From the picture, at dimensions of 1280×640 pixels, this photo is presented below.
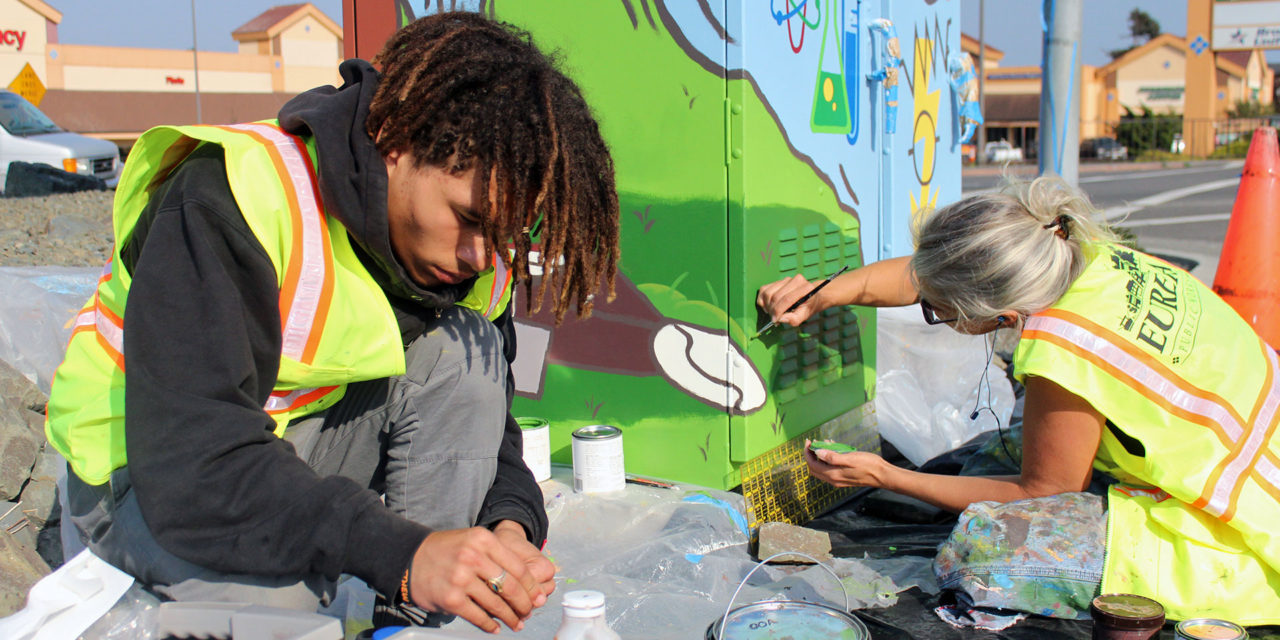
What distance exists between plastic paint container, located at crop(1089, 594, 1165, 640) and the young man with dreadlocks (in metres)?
1.01

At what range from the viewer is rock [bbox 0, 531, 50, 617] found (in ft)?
5.52

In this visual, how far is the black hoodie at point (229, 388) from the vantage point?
1.22 meters

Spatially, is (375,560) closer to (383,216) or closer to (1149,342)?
(383,216)

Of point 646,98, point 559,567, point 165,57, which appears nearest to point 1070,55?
point 646,98

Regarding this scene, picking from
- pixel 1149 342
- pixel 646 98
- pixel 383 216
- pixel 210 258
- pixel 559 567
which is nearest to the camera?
pixel 210 258

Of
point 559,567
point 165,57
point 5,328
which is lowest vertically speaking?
point 559,567

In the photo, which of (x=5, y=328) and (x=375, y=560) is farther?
(x=5, y=328)

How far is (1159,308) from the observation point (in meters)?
2.06

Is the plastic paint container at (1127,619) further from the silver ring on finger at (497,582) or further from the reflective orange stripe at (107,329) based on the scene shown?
the reflective orange stripe at (107,329)

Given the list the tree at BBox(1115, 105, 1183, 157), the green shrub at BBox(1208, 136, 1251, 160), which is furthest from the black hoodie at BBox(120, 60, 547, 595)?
the tree at BBox(1115, 105, 1183, 157)

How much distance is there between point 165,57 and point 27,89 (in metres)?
15.2

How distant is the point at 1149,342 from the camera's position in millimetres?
1995

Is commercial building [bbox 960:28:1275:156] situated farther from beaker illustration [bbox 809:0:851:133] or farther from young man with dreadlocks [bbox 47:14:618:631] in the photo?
young man with dreadlocks [bbox 47:14:618:631]

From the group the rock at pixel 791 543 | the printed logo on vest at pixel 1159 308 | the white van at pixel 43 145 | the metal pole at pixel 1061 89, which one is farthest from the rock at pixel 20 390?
the white van at pixel 43 145
